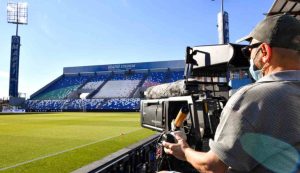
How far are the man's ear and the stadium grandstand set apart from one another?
170 ft

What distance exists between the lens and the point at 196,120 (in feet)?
13.2

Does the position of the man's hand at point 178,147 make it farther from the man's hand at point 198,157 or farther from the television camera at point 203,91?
the television camera at point 203,91

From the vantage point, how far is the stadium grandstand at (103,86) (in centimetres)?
5822

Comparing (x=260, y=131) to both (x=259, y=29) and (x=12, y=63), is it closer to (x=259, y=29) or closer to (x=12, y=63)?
(x=259, y=29)

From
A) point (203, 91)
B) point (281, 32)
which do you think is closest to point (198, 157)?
point (281, 32)

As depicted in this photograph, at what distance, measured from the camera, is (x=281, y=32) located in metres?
1.64

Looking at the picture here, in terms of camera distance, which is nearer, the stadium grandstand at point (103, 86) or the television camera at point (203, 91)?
the television camera at point (203, 91)

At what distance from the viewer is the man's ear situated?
1681 millimetres

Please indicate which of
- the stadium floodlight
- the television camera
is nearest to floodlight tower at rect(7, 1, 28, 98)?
the stadium floodlight

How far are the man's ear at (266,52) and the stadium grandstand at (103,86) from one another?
170 ft

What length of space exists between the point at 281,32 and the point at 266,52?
0.12 m

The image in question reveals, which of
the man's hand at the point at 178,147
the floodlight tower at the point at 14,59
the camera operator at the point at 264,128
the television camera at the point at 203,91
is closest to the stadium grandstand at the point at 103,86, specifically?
the floodlight tower at the point at 14,59

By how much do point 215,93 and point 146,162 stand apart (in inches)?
113

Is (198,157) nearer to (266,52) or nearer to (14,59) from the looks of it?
(266,52)
